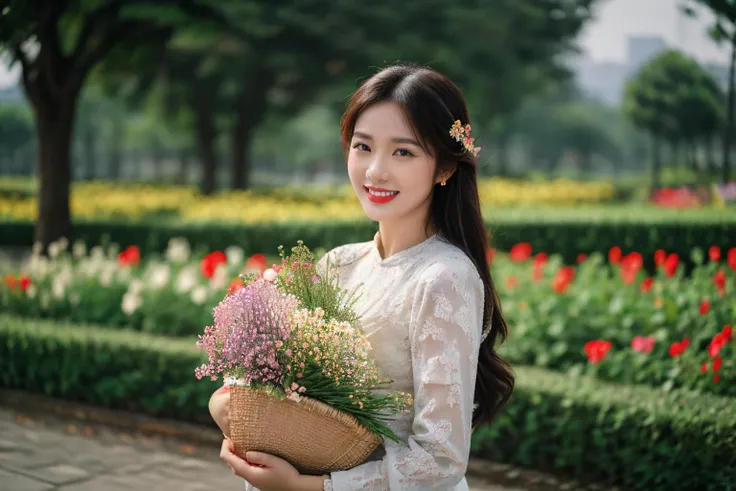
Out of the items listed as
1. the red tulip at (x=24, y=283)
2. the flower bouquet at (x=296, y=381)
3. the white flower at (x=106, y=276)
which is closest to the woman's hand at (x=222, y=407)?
the flower bouquet at (x=296, y=381)

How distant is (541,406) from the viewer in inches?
168

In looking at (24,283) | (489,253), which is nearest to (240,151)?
(24,283)

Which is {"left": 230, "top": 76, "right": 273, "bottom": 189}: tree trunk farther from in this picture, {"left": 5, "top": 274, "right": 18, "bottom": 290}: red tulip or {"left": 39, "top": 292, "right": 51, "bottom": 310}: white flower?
{"left": 39, "top": 292, "right": 51, "bottom": 310}: white flower

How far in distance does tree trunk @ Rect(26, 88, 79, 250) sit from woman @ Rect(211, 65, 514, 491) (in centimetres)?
848

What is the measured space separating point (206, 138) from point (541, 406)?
57.8ft

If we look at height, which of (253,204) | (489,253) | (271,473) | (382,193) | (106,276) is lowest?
(253,204)

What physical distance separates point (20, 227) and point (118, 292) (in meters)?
9.83

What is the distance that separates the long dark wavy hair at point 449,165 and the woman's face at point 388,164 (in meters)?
0.03

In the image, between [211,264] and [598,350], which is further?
[211,264]

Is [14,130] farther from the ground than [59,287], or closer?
closer

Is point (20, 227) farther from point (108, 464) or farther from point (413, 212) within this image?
point (413, 212)

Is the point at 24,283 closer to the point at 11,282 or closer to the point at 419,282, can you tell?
the point at 11,282

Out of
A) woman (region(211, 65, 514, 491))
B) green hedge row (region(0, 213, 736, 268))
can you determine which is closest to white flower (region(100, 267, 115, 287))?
green hedge row (region(0, 213, 736, 268))

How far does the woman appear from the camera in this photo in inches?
69.9
